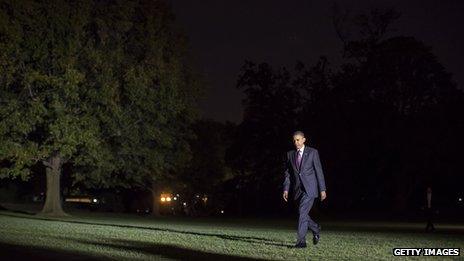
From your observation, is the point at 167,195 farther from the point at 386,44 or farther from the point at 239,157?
the point at 386,44

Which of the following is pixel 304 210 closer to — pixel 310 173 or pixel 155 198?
pixel 310 173

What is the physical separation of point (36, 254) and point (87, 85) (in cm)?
2407

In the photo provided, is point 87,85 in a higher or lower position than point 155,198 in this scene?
higher

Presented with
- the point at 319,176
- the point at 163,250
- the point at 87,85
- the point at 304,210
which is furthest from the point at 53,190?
the point at 319,176

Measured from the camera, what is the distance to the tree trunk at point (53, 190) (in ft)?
132

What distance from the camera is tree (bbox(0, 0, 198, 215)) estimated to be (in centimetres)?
3516

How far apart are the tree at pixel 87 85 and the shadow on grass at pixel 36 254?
20109 millimetres

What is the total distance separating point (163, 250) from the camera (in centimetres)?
1434

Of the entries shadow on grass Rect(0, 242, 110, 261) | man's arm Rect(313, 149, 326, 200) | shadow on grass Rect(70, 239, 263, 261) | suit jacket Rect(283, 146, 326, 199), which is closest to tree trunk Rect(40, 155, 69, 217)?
shadow on grass Rect(70, 239, 263, 261)

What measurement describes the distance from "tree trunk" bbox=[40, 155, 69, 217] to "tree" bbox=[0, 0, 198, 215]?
0.19 feet

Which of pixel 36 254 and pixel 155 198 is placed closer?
pixel 36 254

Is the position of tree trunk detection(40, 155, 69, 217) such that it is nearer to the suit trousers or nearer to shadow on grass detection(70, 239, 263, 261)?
shadow on grass detection(70, 239, 263, 261)

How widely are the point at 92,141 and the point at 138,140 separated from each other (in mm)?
5491

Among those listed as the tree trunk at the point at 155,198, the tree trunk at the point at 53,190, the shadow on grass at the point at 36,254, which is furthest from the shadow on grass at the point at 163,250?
the tree trunk at the point at 155,198
